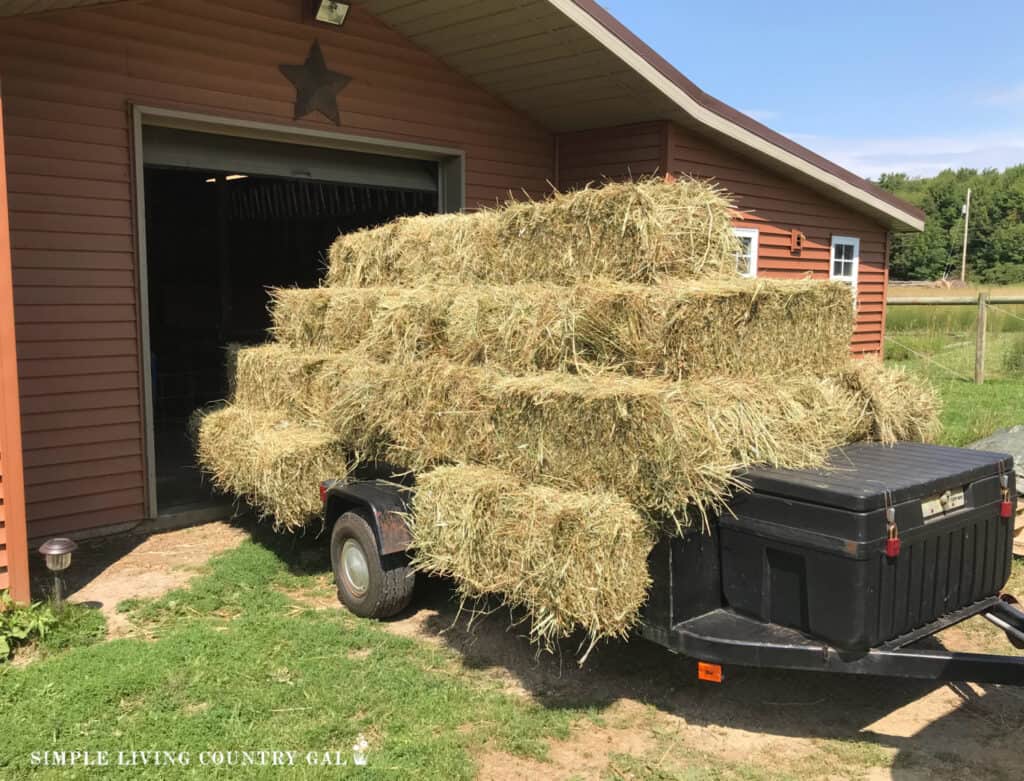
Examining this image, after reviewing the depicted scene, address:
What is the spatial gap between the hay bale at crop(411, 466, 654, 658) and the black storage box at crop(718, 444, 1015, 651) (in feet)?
1.55

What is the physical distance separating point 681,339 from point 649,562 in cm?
105

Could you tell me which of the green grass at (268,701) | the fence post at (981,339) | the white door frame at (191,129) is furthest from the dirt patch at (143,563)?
the fence post at (981,339)

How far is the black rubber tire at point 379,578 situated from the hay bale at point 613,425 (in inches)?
18.0

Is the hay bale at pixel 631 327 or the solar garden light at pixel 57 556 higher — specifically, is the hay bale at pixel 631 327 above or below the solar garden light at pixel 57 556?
above

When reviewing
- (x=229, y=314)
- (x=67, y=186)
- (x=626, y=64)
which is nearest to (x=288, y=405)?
(x=67, y=186)

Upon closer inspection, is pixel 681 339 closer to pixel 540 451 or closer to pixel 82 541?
pixel 540 451

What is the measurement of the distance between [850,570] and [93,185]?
6.11 meters

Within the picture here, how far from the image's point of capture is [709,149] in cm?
941

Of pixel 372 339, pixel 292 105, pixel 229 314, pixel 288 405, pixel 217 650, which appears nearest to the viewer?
pixel 217 650

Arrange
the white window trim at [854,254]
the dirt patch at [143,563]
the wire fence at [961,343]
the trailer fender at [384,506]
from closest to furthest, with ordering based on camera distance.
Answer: the trailer fender at [384,506] → the dirt patch at [143,563] → the white window trim at [854,254] → the wire fence at [961,343]

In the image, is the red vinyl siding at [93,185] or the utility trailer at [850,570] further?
the red vinyl siding at [93,185]

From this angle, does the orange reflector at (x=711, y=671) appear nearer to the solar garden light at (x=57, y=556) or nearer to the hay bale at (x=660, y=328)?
the hay bale at (x=660, y=328)

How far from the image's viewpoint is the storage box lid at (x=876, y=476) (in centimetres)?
322

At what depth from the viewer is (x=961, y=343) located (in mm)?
17797
